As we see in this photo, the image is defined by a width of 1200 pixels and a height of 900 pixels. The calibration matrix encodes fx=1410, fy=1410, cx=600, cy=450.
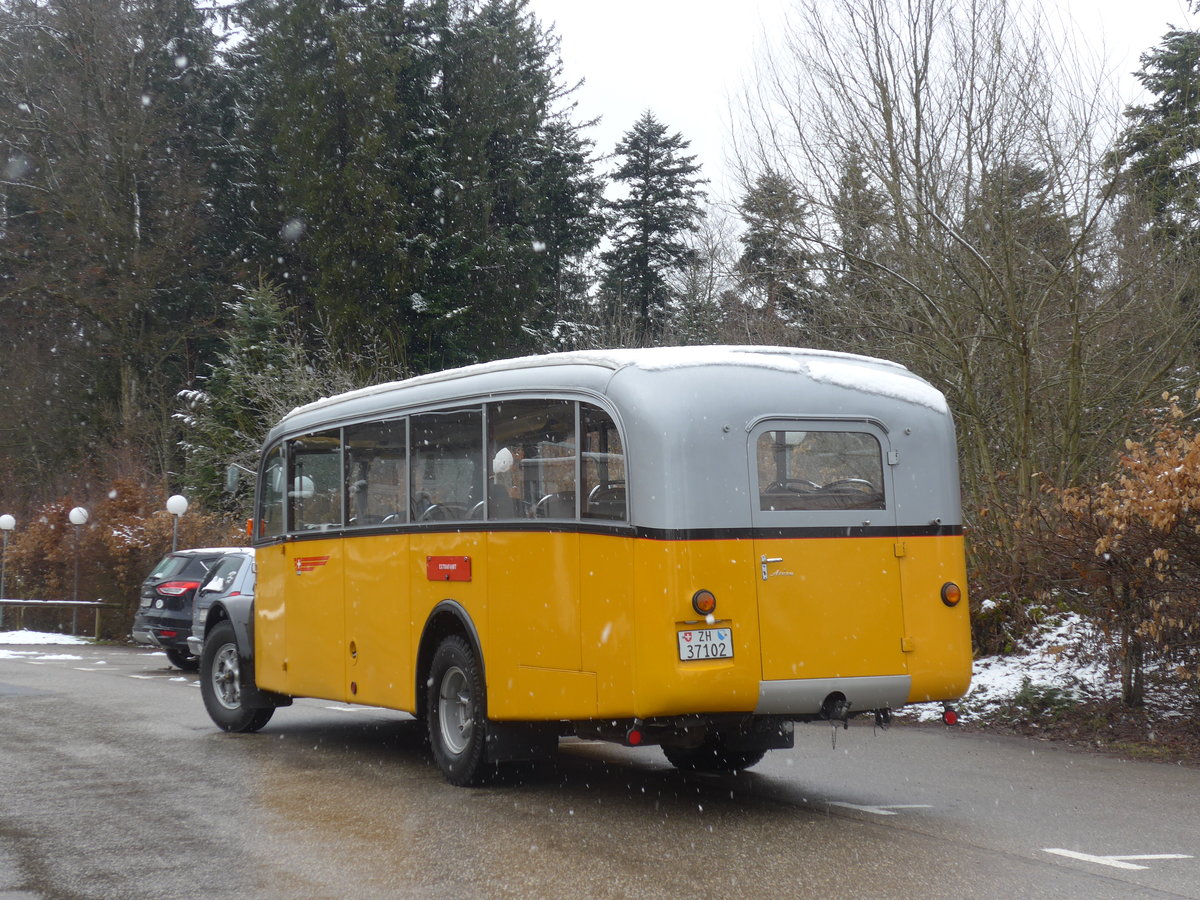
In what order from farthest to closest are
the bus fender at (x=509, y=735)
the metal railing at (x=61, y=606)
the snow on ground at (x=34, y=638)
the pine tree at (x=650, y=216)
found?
the pine tree at (x=650, y=216) < the snow on ground at (x=34, y=638) < the metal railing at (x=61, y=606) < the bus fender at (x=509, y=735)

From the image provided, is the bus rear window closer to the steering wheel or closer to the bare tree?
the steering wheel

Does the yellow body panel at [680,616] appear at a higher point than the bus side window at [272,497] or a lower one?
lower

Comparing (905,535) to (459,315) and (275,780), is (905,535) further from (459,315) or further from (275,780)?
(459,315)

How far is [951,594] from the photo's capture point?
827cm

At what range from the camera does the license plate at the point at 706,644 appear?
7.42 m

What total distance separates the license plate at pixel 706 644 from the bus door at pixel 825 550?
0.22 meters

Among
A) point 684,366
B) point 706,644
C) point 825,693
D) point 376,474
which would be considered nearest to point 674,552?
point 706,644

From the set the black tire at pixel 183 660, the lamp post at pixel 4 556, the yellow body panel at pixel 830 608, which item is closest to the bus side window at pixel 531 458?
the yellow body panel at pixel 830 608

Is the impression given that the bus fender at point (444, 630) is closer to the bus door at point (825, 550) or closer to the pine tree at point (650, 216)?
the bus door at point (825, 550)

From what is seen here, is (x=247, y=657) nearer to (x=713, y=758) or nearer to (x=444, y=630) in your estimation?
(x=444, y=630)

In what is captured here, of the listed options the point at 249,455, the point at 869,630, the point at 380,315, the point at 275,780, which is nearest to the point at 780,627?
the point at 869,630

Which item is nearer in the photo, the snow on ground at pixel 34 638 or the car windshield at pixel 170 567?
the car windshield at pixel 170 567

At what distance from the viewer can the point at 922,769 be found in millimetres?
9945

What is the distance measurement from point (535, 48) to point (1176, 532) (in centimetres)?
3963
